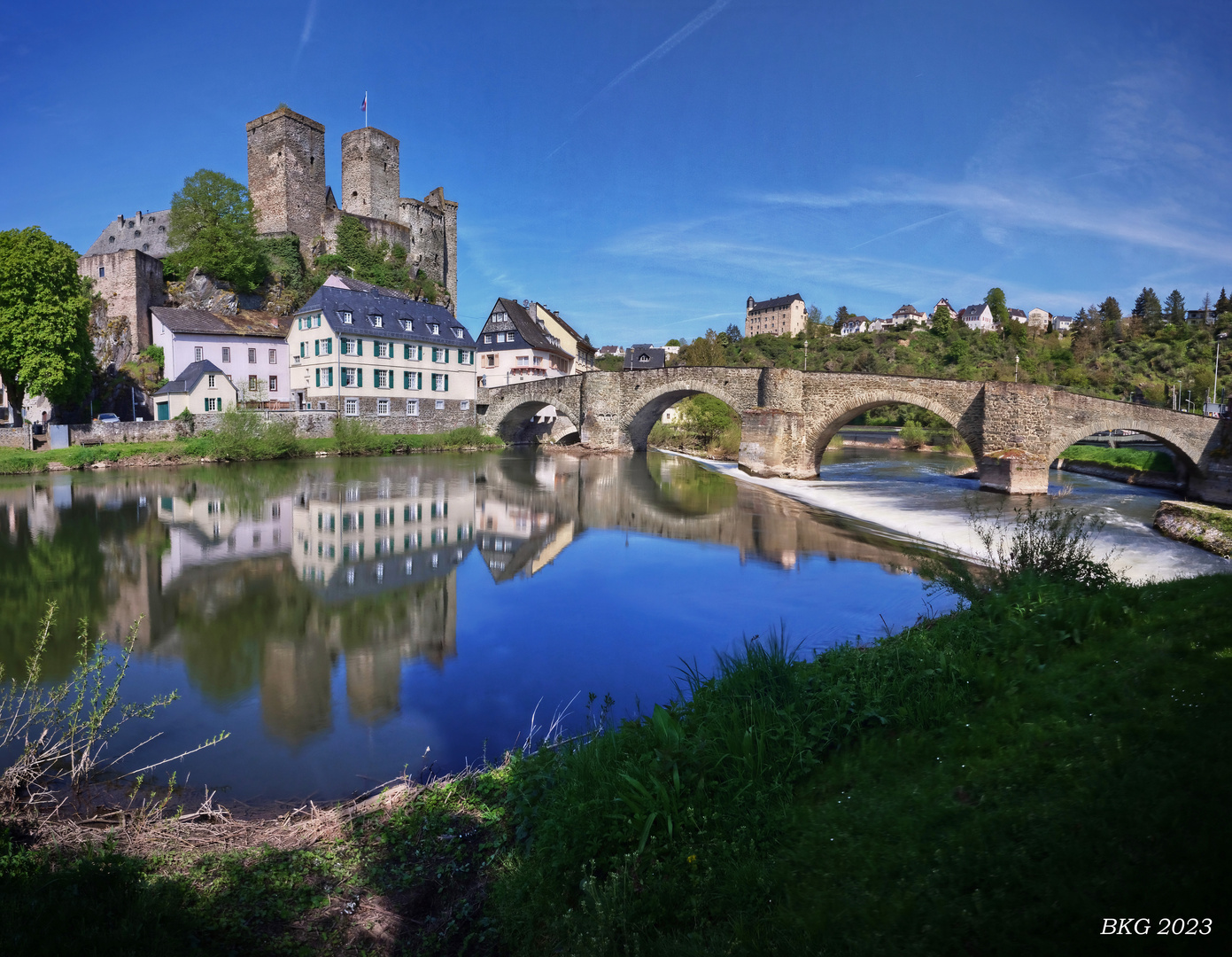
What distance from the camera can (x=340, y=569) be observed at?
1155 cm

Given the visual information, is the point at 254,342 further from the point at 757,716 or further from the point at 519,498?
the point at 757,716

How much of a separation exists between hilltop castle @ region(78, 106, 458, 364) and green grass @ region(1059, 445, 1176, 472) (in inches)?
1638

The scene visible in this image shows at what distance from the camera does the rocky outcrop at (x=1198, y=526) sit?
14036 mm

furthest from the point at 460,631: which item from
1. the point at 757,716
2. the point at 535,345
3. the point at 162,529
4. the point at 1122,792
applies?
the point at 535,345

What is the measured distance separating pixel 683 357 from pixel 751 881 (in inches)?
2584

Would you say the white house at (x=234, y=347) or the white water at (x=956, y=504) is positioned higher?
the white house at (x=234, y=347)

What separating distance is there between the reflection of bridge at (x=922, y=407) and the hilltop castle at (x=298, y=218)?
72.8 feet

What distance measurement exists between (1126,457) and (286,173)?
1976 inches

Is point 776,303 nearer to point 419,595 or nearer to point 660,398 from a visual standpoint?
point 660,398

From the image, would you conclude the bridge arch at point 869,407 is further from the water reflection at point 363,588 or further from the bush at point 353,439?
the bush at point 353,439

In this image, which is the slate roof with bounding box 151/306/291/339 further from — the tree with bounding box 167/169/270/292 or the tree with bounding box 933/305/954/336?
the tree with bounding box 933/305/954/336

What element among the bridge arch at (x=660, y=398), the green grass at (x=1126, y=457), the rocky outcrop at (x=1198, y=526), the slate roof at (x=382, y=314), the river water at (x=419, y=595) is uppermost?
the slate roof at (x=382, y=314)

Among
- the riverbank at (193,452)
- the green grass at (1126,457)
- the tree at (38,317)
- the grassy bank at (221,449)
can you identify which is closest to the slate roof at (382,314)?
the grassy bank at (221,449)

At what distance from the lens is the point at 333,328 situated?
3541 centimetres
